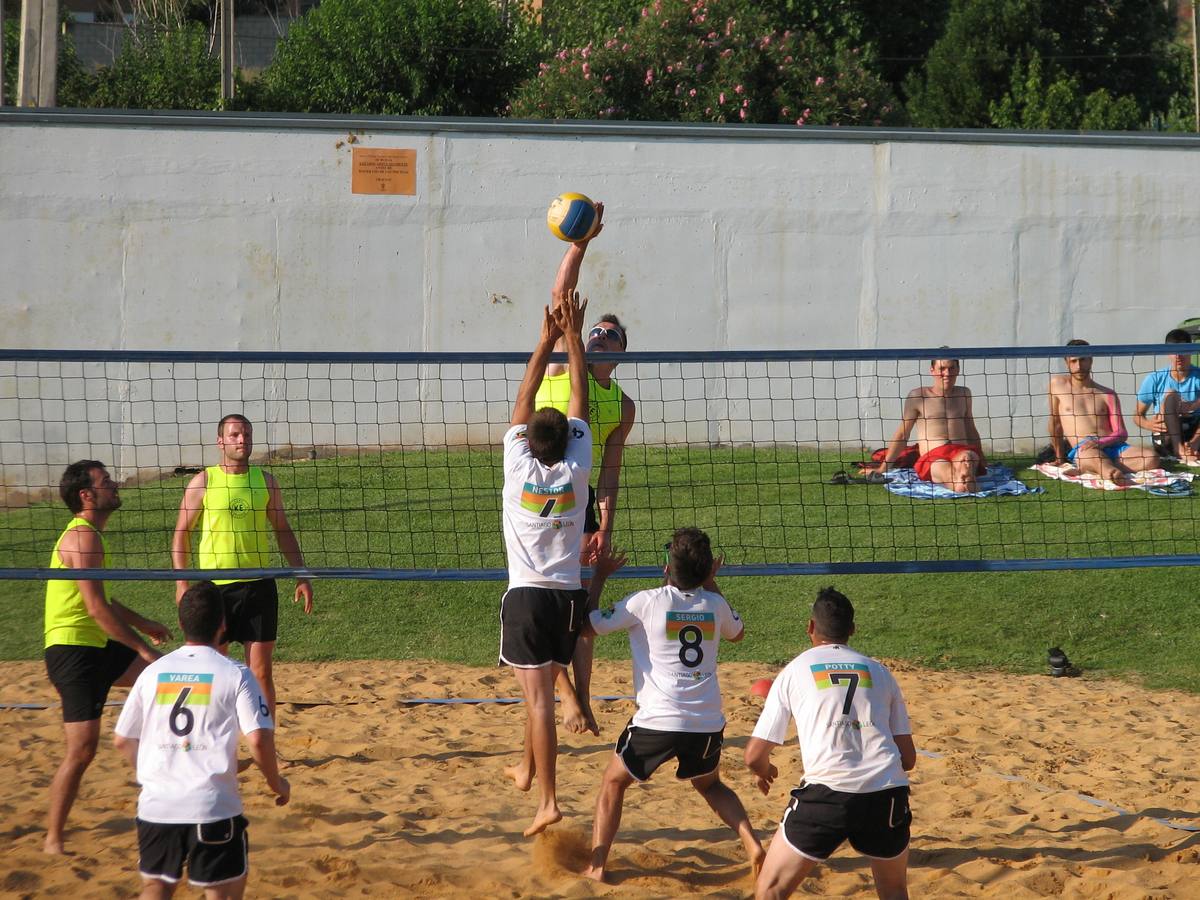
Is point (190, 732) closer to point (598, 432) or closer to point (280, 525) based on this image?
point (280, 525)

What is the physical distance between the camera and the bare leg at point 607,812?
527 cm

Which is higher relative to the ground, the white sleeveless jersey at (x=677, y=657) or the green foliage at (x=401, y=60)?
the green foliage at (x=401, y=60)

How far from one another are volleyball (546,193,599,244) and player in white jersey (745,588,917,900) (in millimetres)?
2502

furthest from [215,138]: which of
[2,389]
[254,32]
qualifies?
[254,32]

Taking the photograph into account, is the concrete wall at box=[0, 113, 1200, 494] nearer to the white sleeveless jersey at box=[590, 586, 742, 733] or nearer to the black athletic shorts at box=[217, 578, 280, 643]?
the black athletic shorts at box=[217, 578, 280, 643]

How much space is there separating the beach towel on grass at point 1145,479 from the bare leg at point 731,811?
5.87 meters

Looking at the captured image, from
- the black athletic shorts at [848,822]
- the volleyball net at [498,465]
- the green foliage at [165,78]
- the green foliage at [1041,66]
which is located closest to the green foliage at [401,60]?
the green foliage at [165,78]

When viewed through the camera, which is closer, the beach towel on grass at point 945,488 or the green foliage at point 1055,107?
the beach towel on grass at point 945,488

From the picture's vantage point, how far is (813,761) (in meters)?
4.59

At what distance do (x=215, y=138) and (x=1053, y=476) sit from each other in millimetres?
8721

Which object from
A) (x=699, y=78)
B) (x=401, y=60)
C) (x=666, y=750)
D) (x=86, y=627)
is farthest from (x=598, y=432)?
(x=401, y=60)

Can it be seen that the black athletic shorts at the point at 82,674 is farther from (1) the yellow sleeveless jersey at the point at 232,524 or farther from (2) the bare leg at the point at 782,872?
(2) the bare leg at the point at 782,872

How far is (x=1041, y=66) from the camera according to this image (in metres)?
23.7

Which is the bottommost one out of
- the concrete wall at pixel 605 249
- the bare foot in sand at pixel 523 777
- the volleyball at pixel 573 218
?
the bare foot in sand at pixel 523 777
